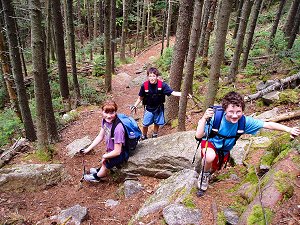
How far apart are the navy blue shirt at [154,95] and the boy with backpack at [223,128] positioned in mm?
2696

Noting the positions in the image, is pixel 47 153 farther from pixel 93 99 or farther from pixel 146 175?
pixel 93 99

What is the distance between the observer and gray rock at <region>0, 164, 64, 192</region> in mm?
6051

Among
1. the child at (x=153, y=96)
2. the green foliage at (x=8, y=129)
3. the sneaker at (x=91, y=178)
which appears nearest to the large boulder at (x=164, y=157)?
the sneaker at (x=91, y=178)

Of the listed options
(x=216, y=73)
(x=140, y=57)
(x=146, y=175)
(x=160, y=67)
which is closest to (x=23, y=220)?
(x=146, y=175)

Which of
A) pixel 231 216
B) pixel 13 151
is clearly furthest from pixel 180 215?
pixel 13 151

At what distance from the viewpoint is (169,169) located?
5578mm

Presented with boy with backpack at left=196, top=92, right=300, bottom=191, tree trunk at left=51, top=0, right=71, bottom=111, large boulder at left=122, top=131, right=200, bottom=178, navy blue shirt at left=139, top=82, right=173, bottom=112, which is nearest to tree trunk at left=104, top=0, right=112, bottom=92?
tree trunk at left=51, top=0, right=71, bottom=111

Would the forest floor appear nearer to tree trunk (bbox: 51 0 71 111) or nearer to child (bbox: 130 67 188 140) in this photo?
child (bbox: 130 67 188 140)

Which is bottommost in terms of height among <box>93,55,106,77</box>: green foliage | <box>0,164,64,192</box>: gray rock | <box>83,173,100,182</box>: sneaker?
<box>93,55,106,77</box>: green foliage

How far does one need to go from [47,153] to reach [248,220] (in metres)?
6.17

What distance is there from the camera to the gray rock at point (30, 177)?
605 cm

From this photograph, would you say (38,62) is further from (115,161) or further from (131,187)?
(131,187)

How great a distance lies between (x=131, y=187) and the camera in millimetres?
5578

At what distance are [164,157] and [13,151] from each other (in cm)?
530
